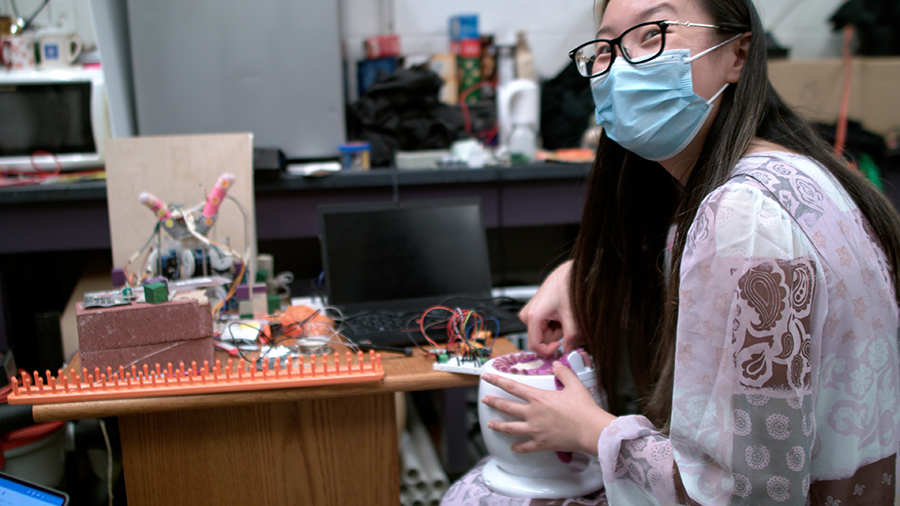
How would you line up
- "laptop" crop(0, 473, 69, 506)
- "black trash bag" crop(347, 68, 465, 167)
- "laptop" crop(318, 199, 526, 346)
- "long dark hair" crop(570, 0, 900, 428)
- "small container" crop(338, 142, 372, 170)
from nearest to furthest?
"long dark hair" crop(570, 0, 900, 428), "laptop" crop(0, 473, 69, 506), "laptop" crop(318, 199, 526, 346), "small container" crop(338, 142, 372, 170), "black trash bag" crop(347, 68, 465, 167)

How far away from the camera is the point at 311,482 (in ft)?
3.35

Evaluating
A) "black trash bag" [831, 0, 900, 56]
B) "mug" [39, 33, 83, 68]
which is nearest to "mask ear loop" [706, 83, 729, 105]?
"mug" [39, 33, 83, 68]

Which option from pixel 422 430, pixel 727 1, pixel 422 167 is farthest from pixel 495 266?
pixel 727 1

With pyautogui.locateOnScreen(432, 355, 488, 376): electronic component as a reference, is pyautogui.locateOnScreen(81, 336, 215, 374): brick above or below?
above

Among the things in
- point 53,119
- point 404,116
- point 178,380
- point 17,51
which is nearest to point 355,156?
point 404,116

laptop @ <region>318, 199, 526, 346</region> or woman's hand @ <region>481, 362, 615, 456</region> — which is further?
laptop @ <region>318, 199, 526, 346</region>

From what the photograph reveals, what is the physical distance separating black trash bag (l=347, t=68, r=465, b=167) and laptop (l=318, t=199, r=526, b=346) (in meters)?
0.75

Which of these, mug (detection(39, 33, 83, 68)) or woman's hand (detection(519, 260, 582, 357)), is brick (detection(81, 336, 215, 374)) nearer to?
woman's hand (detection(519, 260, 582, 357))

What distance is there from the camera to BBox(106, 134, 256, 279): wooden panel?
1370mm

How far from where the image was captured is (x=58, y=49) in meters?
1.82

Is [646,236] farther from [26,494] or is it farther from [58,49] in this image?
[58,49]

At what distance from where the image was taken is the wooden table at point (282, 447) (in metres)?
0.95

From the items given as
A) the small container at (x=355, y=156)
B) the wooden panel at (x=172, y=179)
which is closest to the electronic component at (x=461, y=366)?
the wooden panel at (x=172, y=179)

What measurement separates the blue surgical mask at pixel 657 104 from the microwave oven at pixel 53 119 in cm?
156
